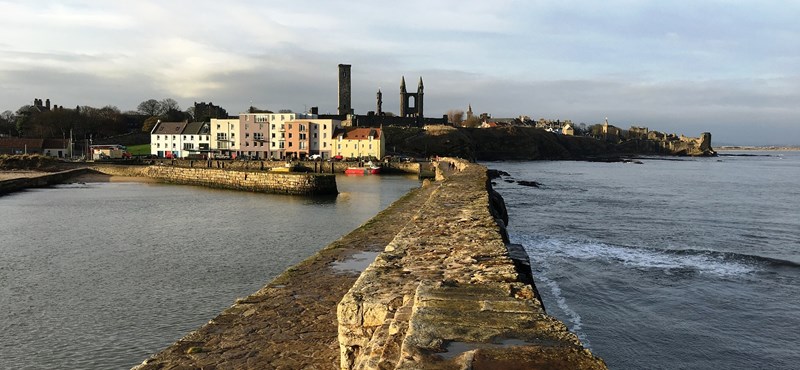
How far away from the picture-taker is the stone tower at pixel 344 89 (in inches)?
5694

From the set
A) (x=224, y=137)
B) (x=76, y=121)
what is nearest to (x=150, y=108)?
(x=76, y=121)

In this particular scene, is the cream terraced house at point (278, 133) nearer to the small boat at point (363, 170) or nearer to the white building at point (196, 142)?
the white building at point (196, 142)

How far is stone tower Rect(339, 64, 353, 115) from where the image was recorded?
14462cm

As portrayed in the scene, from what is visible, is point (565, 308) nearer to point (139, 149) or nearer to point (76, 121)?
point (139, 149)

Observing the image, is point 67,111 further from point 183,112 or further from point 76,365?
point 76,365

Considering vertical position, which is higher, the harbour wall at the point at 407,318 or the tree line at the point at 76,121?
the tree line at the point at 76,121

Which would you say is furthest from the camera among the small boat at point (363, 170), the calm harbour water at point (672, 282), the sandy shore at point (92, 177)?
the small boat at point (363, 170)

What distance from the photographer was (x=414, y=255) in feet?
29.9

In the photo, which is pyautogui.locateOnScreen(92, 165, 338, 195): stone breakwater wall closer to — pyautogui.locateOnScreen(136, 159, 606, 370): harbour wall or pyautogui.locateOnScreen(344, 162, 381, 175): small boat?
pyautogui.locateOnScreen(344, 162, 381, 175): small boat

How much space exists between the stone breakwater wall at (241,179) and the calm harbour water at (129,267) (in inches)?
328

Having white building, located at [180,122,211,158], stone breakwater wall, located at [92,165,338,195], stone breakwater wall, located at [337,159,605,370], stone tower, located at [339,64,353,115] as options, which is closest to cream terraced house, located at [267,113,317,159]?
white building, located at [180,122,211,158]

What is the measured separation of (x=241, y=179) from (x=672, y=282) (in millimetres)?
41339

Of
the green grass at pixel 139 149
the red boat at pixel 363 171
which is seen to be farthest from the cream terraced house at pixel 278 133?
the red boat at pixel 363 171

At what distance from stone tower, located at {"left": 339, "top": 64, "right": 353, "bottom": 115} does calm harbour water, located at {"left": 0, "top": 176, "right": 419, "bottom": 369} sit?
112 metres
